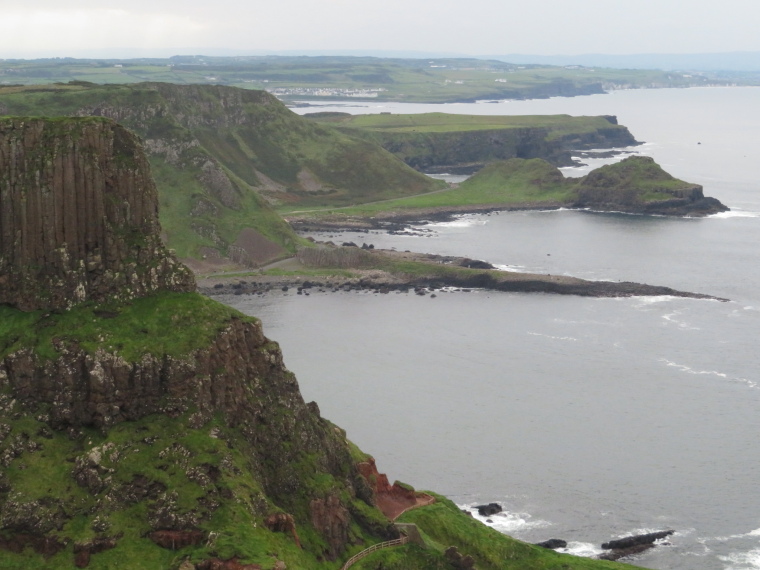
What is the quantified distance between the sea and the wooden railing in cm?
1834

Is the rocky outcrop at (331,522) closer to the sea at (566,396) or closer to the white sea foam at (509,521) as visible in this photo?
the white sea foam at (509,521)

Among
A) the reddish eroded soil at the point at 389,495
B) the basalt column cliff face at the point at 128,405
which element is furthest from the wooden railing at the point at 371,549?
the reddish eroded soil at the point at 389,495

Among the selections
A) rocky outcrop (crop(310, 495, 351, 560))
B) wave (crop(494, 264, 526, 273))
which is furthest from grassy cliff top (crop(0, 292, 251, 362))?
wave (crop(494, 264, 526, 273))

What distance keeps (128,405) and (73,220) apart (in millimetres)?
9979

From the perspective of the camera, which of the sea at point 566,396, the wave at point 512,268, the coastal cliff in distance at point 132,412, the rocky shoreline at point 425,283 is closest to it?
the coastal cliff in distance at point 132,412

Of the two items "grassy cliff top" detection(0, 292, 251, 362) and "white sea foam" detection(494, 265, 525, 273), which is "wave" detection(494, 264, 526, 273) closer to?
"white sea foam" detection(494, 265, 525, 273)

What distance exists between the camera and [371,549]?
57062mm

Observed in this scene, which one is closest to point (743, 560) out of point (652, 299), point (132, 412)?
point (132, 412)

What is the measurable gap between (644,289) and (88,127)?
104 m

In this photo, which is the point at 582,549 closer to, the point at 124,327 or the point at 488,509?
the point at 488,509

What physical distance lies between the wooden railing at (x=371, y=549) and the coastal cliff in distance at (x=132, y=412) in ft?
1.19

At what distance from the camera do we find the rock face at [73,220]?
55.2 meters

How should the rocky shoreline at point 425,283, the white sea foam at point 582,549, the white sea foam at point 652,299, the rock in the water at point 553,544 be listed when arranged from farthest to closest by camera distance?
the rocky shoreline at point 425,283 < the white sea foam at point 652,299 < the rock in the water at point 553,544 < the white sea foam at point 582,549

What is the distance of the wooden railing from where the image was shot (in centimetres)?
5547
